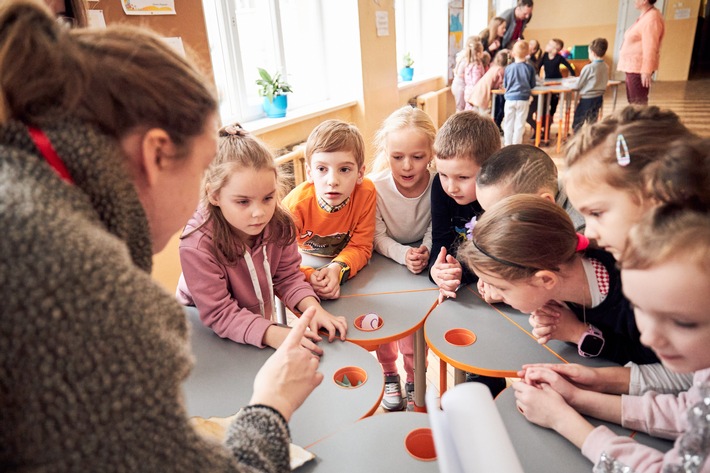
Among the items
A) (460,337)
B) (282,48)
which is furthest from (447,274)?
(282,48)

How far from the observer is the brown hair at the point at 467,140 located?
175 cm

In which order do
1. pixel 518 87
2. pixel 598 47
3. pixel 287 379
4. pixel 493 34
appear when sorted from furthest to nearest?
pixel 493 34, pixel 598 47, pixel 518 87, pixel 287 379

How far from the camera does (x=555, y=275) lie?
1.21 meters

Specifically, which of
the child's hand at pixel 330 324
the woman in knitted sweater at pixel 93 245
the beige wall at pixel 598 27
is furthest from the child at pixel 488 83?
the beige wall at pixel 598 27

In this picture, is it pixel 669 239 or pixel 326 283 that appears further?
pixel 326 283

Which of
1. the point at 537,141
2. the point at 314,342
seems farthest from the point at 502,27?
the point at 314,342

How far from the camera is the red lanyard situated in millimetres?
536

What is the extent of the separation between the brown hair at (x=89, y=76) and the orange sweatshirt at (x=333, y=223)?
1.27 metres

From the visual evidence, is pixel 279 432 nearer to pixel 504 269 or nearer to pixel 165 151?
pixel 165 151

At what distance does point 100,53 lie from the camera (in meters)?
0.59

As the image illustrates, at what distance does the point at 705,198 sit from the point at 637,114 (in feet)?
1.54

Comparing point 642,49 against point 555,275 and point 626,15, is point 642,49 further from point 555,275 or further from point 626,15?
point 626,15

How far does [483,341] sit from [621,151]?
590 mm

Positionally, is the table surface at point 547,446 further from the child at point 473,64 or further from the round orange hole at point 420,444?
the child at point 473,64
